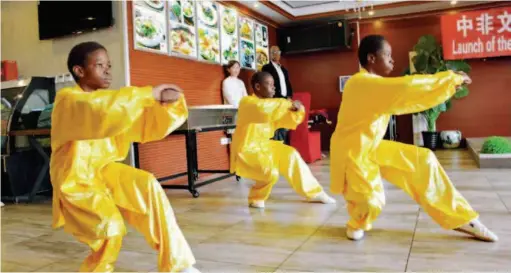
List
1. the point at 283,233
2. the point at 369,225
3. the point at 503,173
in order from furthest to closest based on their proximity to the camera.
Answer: the point at 503,173 → the point at 283,233 → the point at 369,225

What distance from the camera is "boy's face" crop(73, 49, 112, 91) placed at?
1756 mm

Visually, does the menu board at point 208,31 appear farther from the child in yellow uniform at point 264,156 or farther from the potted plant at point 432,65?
the potted plant at point 432,65

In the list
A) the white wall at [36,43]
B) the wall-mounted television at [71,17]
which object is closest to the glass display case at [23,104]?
the white wall at [36,43]

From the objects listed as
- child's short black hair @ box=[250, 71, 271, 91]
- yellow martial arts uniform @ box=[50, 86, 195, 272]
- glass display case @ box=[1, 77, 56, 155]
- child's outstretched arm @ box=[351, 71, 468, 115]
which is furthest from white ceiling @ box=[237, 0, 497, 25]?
yellow martial arts uniform @ box=[50, 86, 195, 272]

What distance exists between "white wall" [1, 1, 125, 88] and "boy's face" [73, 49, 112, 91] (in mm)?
2708

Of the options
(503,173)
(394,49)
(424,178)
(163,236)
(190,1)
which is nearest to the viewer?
(163,236)

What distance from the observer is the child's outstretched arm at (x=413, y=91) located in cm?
196

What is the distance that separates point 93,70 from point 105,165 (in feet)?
1.31

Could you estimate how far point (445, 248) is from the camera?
2.11 metres

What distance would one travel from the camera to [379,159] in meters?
2.32

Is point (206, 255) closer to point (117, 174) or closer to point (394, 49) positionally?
point (117, 174)

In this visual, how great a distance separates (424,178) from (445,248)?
0.36 m

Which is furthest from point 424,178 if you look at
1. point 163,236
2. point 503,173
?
point 503,173

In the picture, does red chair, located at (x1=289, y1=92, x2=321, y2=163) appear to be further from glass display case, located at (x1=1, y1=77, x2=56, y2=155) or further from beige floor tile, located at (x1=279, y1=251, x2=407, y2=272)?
beige floor tile, located at (x1=279, y1=251, x2=407, y2=272)
